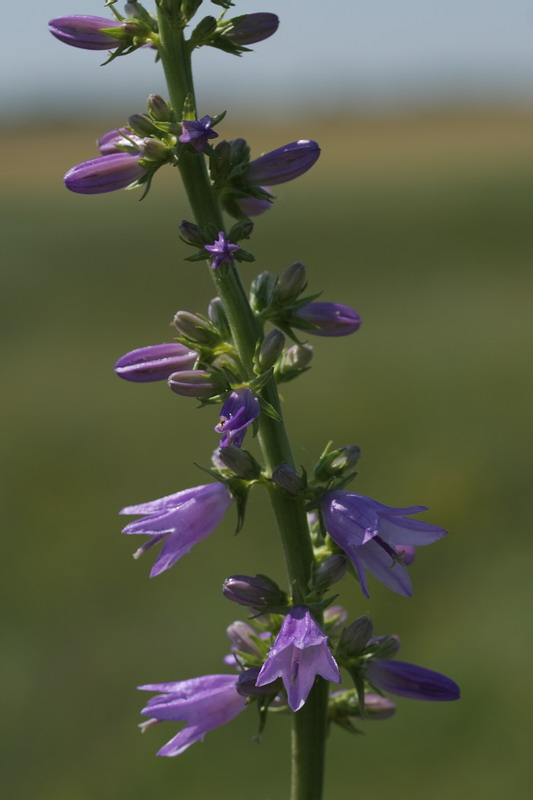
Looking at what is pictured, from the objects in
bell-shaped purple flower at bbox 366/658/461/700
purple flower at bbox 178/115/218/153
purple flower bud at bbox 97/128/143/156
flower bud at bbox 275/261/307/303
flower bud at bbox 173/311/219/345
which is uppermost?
purple flower bud at bbox 97/128/143/156

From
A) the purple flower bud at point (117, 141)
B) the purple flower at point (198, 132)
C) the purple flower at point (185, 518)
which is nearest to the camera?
the purple flower at point (198, 132)

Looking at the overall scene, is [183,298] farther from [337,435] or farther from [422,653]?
[422,653]

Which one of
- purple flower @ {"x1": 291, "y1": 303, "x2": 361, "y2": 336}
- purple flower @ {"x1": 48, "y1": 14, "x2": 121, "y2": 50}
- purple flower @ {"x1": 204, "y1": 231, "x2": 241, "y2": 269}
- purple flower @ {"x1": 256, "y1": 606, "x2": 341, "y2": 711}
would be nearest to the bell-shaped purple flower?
purple flower @ {"x1": 256, "y1": 606, "x2": 341, "y2": 711}

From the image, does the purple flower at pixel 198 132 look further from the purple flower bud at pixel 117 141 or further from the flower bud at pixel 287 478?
the flower bud at pixel 287 478

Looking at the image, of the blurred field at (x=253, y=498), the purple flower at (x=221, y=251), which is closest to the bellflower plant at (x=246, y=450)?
the purple flower at (x=221, y=251)

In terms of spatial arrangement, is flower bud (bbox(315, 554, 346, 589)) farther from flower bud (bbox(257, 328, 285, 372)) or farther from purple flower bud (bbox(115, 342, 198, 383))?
purple flower bud (bbox(115, 342, 198, 383))

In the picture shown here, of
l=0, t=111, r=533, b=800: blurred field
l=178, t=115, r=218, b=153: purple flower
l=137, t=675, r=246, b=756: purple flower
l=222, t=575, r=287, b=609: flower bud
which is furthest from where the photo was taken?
l=0, t=111, r=533, b=800: blurred field

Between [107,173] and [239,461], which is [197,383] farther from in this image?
[107,173]
